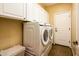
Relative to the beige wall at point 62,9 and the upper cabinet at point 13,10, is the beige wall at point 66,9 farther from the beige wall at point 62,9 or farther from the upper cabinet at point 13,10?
the upper cabinet at point 13,10

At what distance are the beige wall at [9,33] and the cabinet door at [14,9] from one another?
179 mm

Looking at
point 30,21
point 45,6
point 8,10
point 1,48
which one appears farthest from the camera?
point 30,21

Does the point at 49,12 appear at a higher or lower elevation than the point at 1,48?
higher

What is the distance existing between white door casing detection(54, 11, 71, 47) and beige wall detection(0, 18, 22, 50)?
588 mm

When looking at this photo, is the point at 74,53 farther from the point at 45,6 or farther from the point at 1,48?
the point at 1,48

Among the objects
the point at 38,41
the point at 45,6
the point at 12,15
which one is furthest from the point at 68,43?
the point at 12,15

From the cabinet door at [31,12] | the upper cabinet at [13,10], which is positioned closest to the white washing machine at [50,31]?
the cabinet door at [31,12]

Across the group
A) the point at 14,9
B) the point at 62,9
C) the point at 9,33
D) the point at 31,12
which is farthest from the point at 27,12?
the point at 62,9

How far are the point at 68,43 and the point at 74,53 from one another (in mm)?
160

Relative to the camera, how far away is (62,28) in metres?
1.39

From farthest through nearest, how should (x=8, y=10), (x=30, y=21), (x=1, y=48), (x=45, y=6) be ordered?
(x=30, y=21), (x=45, y=6), (x=1, y=48), (x=8, y=10)

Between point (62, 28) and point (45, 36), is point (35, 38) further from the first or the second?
point (62, 28)

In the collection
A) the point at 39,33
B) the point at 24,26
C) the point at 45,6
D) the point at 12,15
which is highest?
the point at 45,6

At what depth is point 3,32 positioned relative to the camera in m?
1.31
